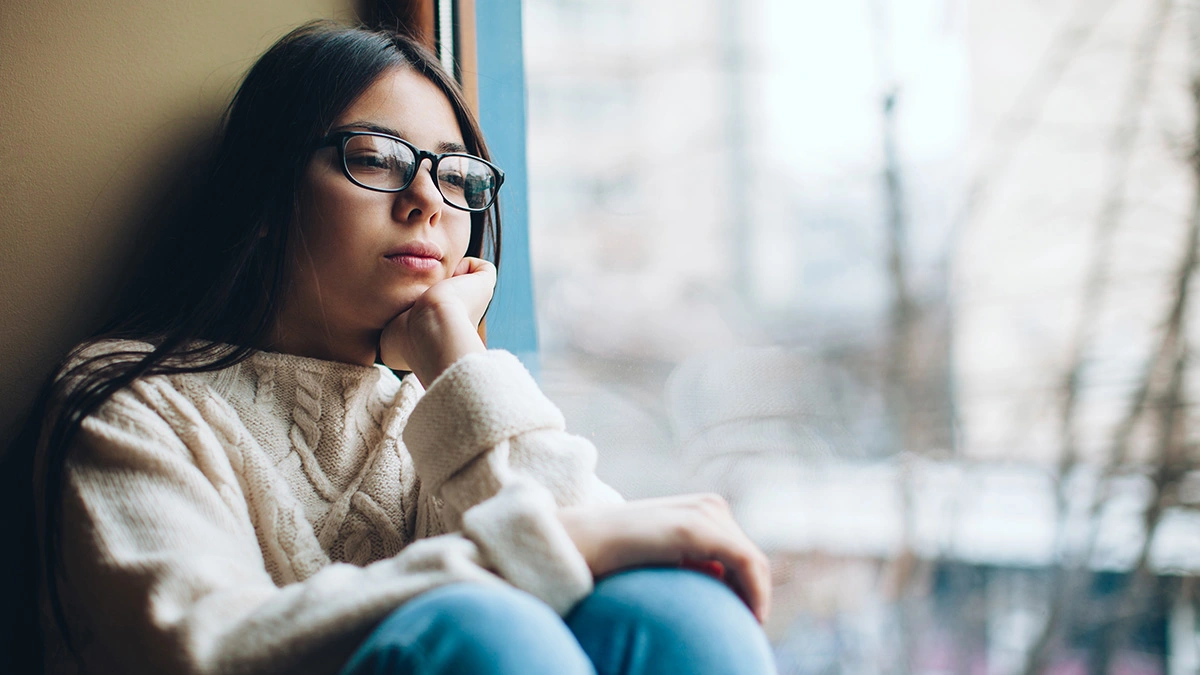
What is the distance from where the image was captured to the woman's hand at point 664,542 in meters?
0.72

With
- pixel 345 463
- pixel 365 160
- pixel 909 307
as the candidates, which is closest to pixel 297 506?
pixel 345 463

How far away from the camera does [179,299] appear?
41.7 inches

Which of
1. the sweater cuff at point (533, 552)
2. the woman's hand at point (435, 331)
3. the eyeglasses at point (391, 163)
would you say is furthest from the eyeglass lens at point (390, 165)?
the sweater cuff at point (533, 552)

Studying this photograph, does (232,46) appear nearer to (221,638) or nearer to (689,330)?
(689,330)

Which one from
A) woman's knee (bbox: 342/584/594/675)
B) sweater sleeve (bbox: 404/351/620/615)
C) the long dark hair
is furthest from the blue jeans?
the long dark hair

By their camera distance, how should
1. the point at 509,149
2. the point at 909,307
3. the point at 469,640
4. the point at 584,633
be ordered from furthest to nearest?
the point at 509,149 < the point at 909,307 < the point at 584,633 < the point at 469,640

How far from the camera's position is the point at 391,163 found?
1.01 metres

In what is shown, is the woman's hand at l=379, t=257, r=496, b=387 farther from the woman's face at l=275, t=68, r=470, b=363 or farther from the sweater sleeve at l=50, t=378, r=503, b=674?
the sweater sleeve at l=50, t=378, r=503, b=674

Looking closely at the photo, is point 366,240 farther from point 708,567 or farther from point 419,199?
point 708,567

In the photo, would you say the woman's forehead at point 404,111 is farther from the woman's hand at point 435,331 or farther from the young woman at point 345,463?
the woman's hand at point 435,331

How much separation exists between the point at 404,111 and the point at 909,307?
73 centimetres

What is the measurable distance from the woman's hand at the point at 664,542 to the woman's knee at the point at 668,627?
0.09 feet

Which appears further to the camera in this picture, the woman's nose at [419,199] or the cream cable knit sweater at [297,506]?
the woman's nose at [419,199]

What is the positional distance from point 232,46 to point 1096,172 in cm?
128
